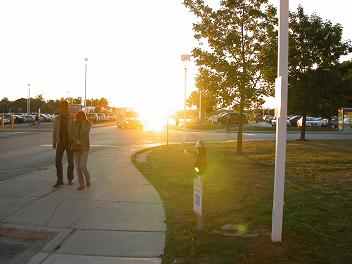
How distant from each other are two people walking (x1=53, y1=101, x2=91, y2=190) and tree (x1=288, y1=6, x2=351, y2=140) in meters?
17.1

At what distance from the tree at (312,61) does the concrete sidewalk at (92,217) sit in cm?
1558

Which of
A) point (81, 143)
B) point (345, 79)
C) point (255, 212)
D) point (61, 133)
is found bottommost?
point (255, 212)

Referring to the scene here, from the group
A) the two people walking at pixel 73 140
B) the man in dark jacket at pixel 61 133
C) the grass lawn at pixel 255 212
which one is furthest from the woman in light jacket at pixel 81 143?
the grass lawn at pixel 255 212

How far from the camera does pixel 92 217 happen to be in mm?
8117

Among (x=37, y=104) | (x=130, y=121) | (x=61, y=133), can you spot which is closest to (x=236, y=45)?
(x=61, y=133)

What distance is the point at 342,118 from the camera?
1827 inches

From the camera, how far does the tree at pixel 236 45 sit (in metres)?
18.0

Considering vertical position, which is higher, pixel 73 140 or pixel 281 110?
pixel 281 110

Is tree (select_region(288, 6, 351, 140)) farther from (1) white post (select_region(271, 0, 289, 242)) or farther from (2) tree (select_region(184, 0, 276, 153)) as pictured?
(1) white post (select_region(271, 0, 289, 242))

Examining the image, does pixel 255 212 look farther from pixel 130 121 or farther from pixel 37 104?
pixel 37 104

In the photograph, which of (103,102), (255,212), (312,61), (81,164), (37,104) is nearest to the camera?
(255,212)

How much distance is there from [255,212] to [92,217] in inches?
102

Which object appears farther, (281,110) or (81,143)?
(81,143)

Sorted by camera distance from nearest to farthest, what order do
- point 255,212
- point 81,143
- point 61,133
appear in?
point 255,212 → point 81,143 → point 61,133
